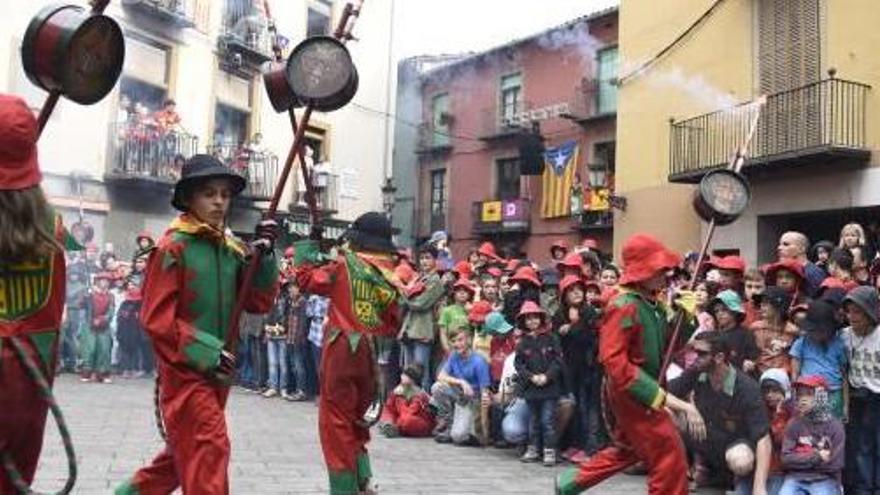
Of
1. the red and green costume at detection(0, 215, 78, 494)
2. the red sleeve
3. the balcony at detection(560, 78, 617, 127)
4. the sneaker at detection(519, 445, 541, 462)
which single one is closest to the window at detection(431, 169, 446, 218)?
the balcony at detection(560, 78, 617, 127)

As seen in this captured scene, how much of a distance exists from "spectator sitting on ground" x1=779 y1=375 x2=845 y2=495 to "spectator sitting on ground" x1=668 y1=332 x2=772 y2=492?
0.55 ft

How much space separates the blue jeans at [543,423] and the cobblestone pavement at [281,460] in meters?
0.31

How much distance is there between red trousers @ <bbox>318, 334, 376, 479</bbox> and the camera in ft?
20.1

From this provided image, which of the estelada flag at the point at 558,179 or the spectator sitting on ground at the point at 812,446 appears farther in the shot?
the estelada flag at the point at 558,179

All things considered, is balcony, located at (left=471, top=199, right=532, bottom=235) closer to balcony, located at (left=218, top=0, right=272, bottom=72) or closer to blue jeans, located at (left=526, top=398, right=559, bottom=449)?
balcony, located at (left=218, top=0, right=272, bottom=72)

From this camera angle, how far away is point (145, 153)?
2053cm

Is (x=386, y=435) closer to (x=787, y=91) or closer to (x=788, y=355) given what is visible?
(x=788, y=355)

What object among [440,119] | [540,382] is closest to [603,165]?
[440,119]

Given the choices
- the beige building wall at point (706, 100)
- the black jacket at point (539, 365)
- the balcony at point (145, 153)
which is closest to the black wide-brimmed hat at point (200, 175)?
the black jacket at point (539, 365)

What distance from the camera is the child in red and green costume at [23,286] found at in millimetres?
3361

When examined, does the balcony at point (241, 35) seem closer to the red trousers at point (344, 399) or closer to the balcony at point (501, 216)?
the balcony at point (501, 216)

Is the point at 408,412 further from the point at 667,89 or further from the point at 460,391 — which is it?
the point at 667,89

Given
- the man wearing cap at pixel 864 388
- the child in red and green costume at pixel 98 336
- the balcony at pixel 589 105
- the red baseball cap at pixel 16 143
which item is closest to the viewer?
the red baseball cap at pixel 16 143

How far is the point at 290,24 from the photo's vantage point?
24.5m
